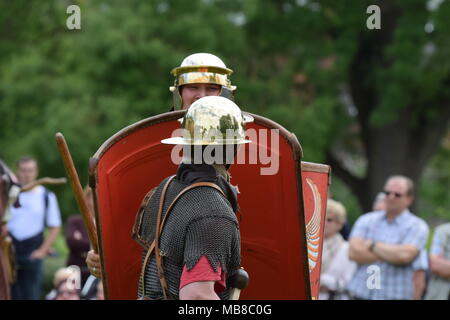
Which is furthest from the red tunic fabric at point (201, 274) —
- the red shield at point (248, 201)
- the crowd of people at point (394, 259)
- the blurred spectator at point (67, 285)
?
the blurred spectator at point (67, 285)

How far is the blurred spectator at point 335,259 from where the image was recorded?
24.9 ft

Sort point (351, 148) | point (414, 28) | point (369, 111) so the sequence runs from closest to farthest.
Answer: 1. point (414, 28)
2. point (369, 111)
3. point (351, 148)

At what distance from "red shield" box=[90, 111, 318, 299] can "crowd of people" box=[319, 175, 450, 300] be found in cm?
302

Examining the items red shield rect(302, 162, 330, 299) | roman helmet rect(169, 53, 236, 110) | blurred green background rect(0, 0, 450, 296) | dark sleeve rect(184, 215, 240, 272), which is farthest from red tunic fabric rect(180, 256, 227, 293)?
blurred green background rect(0, 0, 450, 296)

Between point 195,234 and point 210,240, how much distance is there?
0.06 metres

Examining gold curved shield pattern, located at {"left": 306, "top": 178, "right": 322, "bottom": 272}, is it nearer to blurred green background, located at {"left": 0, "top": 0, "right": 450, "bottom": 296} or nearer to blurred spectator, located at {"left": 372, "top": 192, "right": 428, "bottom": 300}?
blurred spectator, located at {"left": 372, "top": 192, "right": 428, "bottom": 300}

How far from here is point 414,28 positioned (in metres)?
17.9

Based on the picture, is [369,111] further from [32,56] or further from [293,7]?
[32,56]

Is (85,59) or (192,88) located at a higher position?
(85,59)

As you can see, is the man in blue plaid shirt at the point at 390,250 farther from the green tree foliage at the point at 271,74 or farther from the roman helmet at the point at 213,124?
the green tree foliage at the point at 271,74

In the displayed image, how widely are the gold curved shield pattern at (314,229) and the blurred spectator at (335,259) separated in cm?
264
